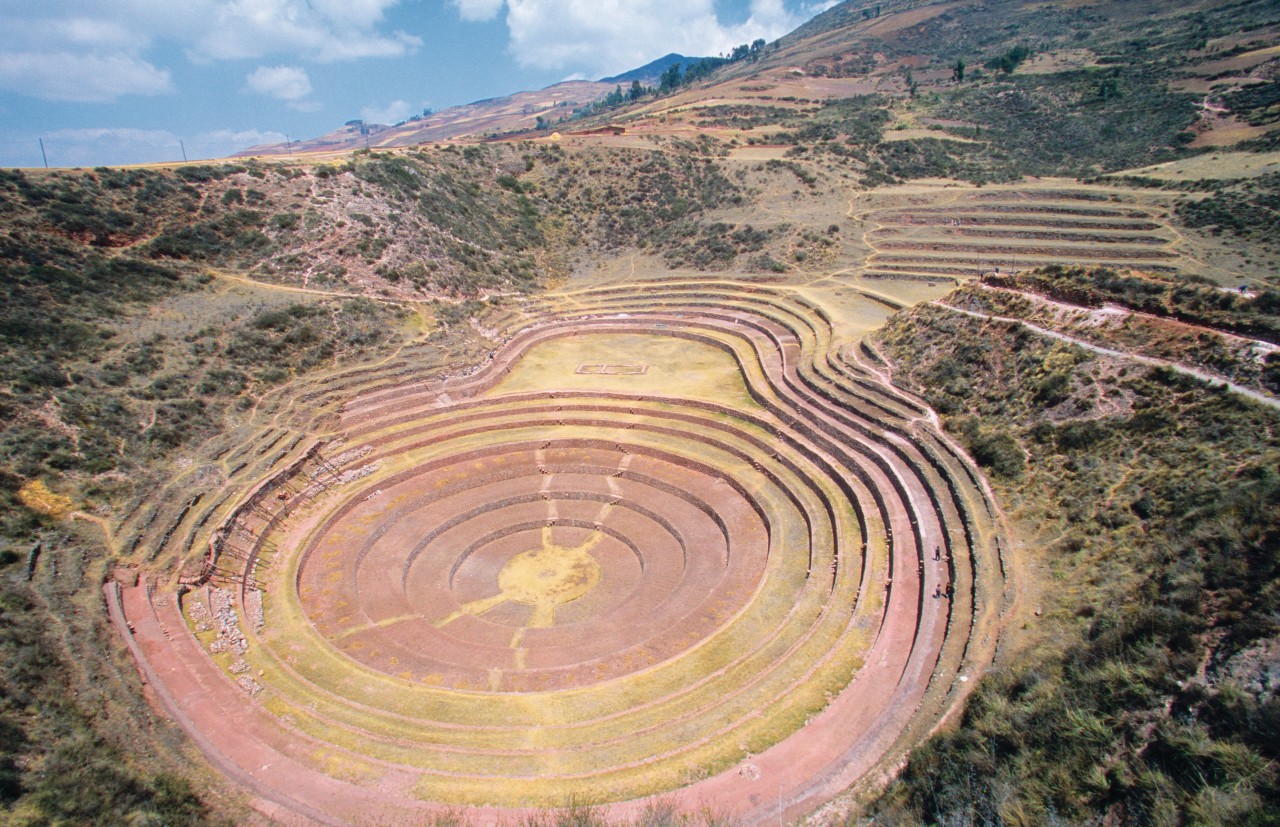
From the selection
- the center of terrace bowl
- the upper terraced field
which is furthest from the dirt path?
the center of terrace bowl

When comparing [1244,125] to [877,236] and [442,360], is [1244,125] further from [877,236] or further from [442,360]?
[442,360]

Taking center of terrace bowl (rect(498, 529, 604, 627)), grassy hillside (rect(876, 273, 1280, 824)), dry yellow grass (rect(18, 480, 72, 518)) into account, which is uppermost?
dry yellow grass (rect(18, 480, 72, 518))

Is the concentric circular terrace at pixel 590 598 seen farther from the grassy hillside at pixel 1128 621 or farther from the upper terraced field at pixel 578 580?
the grassy hillside at pixel 1128 621

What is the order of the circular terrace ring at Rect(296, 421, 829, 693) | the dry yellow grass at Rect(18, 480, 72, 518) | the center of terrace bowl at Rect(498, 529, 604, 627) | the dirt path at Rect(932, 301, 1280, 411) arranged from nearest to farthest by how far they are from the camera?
the dirt path at Rect(932, 301, 1280, 411) < the circular terrace ring at Rect(296, 421, 829, 693) < the dry yellow grass at Rect(18, 480, 72, 518) < the center of terrace bowl at Rect(498, 529, 604, 627)

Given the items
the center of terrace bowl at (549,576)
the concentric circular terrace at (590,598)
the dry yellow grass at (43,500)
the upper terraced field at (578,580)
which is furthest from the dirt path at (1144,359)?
the dry yellow grass at (43,500)

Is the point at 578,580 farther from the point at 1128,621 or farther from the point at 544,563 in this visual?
the point at 1128,621

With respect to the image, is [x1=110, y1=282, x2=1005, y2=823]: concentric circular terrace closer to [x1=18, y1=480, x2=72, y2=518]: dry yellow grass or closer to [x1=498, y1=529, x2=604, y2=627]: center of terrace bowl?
[x1=498, y1=529, x2=604, y2=627]: center of terrace bowl

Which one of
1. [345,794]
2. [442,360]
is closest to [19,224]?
[442,360]

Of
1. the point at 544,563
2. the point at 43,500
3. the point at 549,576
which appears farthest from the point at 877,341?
the point at 43,500

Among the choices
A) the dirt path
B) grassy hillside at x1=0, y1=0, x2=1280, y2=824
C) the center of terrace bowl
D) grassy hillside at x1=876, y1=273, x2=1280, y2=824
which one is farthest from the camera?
the center of terrace bowl
